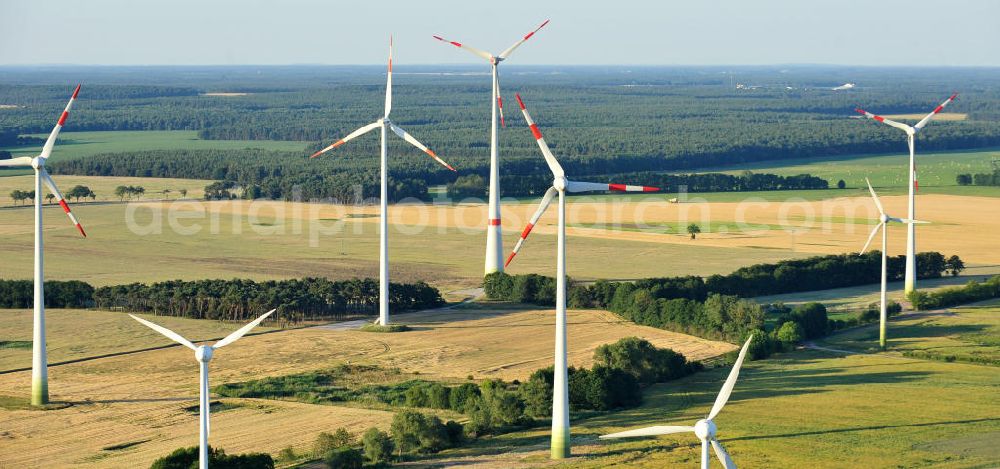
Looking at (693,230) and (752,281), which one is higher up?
(693,230)

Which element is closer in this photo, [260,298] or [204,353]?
[204,353]

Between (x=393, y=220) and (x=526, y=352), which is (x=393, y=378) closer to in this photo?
(x=526, y=352)

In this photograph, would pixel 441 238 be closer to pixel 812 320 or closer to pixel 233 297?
pixel 233 297

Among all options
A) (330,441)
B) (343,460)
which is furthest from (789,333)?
(343,460)

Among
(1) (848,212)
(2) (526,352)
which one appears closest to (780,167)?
(1) (848,212)

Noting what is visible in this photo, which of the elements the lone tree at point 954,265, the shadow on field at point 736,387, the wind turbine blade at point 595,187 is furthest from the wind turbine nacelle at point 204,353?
the lone tree at point 954,265

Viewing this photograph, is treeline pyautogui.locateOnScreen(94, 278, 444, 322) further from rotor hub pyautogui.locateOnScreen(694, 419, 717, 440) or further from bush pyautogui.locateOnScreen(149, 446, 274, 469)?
rotor hub pyautogui.locateOnScreen(694, 419, 717, 440)

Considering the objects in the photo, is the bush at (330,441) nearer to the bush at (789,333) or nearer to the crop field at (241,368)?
the crop field at (241,368)
